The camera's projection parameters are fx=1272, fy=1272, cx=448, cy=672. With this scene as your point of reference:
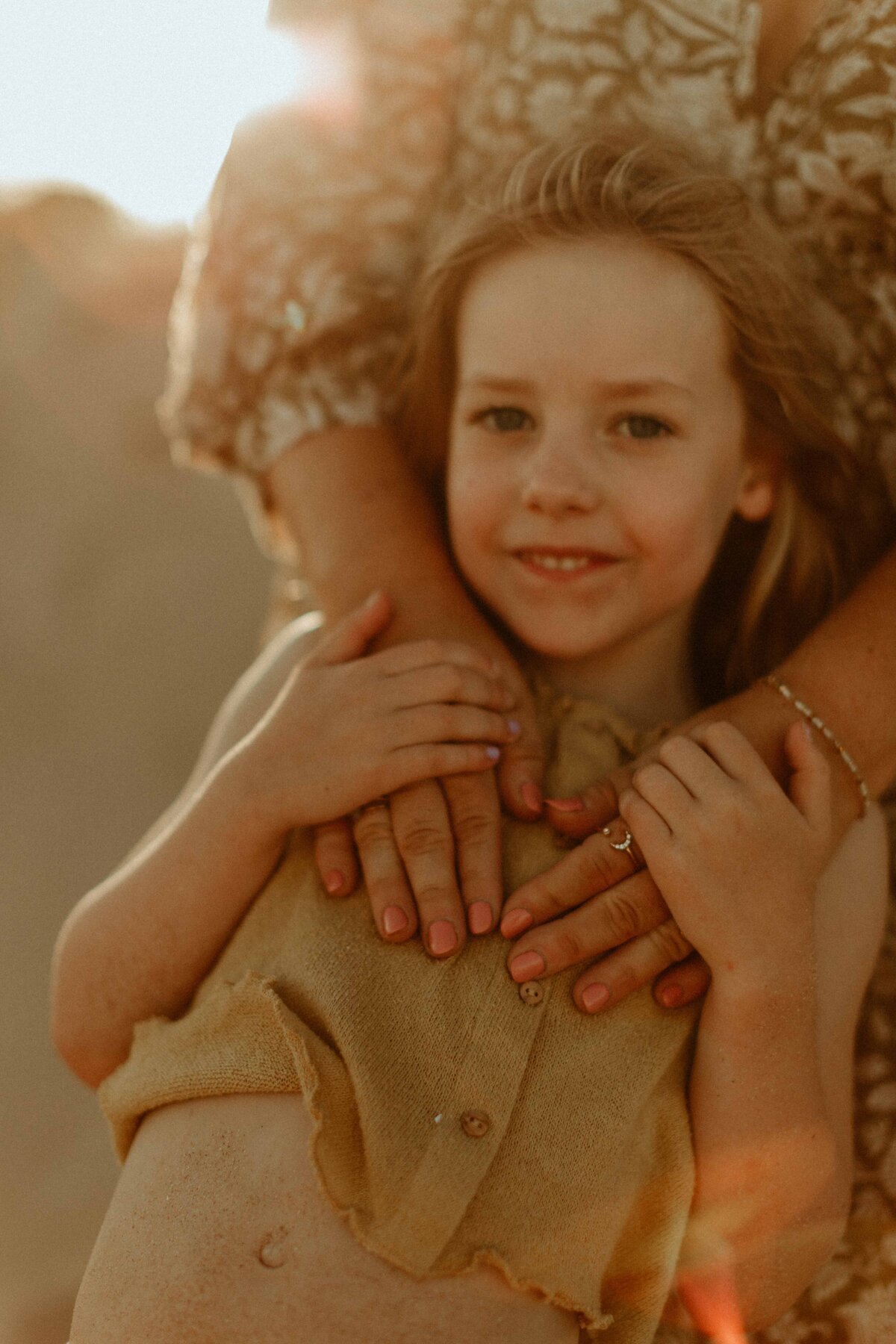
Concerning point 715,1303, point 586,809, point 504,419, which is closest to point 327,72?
point 504,419

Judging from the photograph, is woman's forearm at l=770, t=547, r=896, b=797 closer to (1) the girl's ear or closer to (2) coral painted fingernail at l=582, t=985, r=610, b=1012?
(1) the girl's ear

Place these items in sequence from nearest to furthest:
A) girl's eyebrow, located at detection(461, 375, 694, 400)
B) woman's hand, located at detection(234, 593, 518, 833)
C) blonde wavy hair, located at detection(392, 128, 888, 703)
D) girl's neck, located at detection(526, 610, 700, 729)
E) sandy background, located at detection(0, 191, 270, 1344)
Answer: woman's hand, located at detection(234, 593, 518, 833) < girl's eyebrow, located at detection(461, 375, 694, 400) < blonde wavy hair, located at detection(392, 128, 888, 703) < girl's neck, located at detection(526, 610, 700, 729) < sandy background, located at detection(0, 191, 270, 1344)

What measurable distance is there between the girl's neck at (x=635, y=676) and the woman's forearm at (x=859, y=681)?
284mm

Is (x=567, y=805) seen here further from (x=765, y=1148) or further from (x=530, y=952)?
(x=765, y=1148)

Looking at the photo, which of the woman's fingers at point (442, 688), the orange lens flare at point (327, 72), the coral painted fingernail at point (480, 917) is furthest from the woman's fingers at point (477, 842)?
the orange lens flare at point (327, 72)

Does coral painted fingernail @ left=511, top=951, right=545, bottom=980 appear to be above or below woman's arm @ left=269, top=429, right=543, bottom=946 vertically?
below

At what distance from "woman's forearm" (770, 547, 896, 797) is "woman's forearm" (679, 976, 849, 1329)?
47 cm

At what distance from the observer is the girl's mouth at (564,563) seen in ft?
6.87

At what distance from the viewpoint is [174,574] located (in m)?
5.46

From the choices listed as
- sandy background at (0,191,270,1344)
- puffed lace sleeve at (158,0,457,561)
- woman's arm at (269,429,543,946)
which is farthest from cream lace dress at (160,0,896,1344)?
sandy background at (0,191,270,1344)

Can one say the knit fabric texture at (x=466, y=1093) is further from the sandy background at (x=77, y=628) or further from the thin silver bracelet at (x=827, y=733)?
the sandy background at (x=77, y=628)

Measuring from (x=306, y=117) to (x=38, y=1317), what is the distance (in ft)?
8.80

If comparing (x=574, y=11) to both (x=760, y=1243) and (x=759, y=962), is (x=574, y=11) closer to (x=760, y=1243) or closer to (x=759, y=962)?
(x=759, y=962)

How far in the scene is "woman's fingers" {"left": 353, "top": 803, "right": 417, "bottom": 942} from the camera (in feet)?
5.98
